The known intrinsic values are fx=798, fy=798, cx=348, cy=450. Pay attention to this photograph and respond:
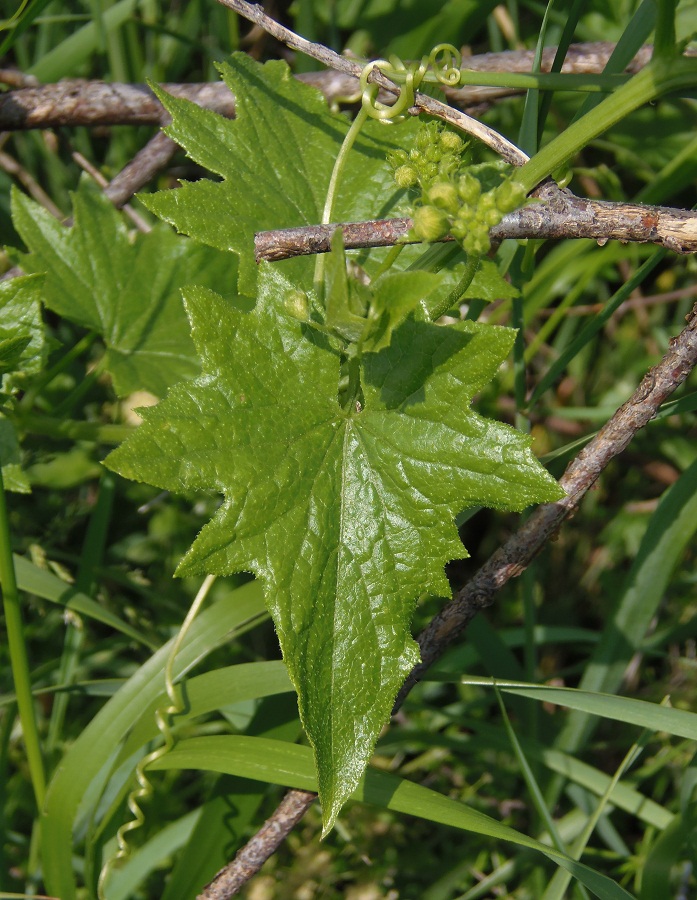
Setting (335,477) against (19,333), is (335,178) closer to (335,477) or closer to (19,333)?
(335,477)

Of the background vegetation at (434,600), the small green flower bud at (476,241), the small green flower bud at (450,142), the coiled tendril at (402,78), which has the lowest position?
the background vegetation at (434,600)

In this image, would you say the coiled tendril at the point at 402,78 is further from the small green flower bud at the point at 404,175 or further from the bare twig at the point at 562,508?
the bare twig at the point at 562,508

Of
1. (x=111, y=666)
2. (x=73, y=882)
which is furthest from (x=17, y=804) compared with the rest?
(x=73, y=882)

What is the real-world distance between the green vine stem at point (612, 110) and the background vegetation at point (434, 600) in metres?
0.32

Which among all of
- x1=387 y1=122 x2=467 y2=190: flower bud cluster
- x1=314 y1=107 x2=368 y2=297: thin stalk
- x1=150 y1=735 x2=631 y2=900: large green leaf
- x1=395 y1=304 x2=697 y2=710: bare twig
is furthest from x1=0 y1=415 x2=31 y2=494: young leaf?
x1=387 y1=122 x2=467 y2=190: flower bud cluster

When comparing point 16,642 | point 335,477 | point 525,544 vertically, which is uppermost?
point 335,477

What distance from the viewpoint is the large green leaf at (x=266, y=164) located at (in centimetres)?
152

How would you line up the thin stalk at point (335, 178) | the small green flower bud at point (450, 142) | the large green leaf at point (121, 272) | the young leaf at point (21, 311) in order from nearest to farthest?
1. the small green flower bud at point (450, 142)
2. the thin stalk at point (335, 178)
3. the young leaf at point (21, 311)
4. the large green leaf at point (121, 272)

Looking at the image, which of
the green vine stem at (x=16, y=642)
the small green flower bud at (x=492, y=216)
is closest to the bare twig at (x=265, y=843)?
the green vine stem at (x=16, y=642)

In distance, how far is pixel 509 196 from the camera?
3.58 ft

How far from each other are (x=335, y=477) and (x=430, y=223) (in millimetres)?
456

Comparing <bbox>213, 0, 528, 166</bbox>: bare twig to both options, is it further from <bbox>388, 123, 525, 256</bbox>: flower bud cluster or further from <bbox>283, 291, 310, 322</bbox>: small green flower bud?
<bbox>283, 291, 310, 322</bbox>: small green flower bud

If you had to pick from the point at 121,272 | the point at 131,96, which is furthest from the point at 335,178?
the point at 131,96

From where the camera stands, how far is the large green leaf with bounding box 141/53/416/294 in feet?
5.00
